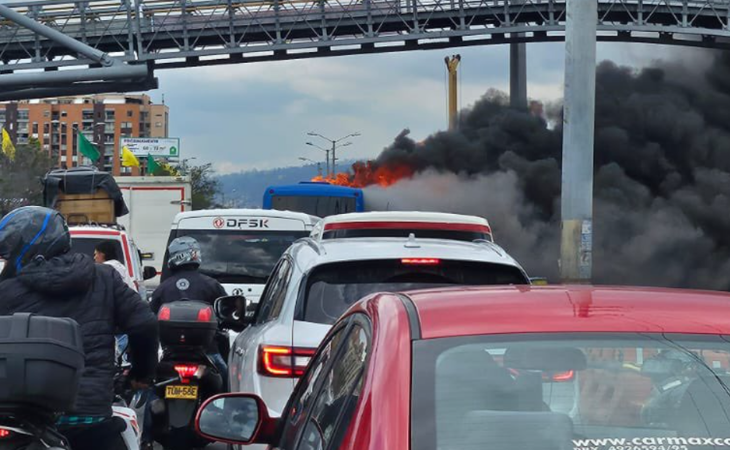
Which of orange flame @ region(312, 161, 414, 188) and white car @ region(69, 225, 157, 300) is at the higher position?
orange flame @ region(312, 161, 414, 188)

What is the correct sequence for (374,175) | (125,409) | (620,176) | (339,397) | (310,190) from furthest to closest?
(374,175), (620,176), (310,190), (125,409), (339,397)

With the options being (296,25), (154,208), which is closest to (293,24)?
(296,25)

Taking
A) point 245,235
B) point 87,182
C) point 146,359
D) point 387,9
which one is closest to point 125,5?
point 387,9

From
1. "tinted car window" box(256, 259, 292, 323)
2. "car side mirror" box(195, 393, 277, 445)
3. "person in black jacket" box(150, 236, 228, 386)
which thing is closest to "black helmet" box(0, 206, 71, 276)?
"car side mirror" box(195, 393, 277, 445)

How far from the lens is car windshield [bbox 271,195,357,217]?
3106 centimetres

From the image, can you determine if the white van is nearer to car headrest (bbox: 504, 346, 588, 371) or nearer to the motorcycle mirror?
the motorcycle mirror

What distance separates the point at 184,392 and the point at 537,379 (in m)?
5.27

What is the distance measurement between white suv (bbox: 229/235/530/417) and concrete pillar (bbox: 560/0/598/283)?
1377cm

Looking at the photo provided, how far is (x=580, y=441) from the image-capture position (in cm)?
284

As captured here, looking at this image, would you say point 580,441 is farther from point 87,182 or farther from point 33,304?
point 87,182

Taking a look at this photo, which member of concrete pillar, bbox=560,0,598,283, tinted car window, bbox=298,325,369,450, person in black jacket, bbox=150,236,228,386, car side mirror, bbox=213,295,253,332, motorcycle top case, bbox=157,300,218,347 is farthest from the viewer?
concrete pillar, bbox=560,0,598,283

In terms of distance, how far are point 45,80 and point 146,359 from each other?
87.7 feet

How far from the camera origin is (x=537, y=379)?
304 cm

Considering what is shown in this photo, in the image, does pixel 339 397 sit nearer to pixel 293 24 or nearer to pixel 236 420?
pixel 236 420
